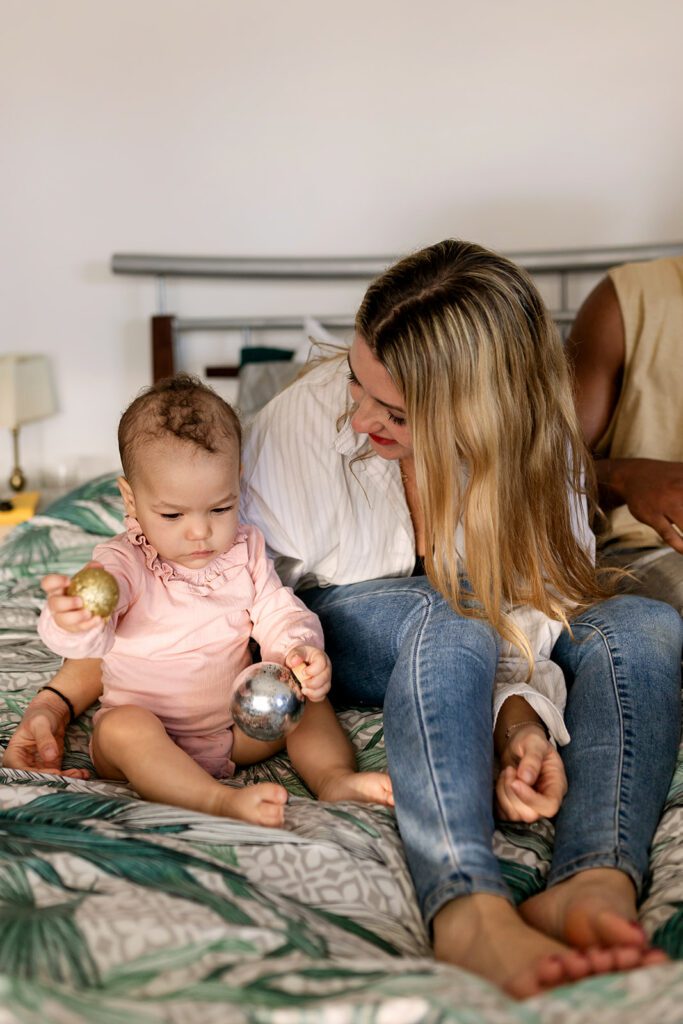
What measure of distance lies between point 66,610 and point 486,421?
0.60 metres

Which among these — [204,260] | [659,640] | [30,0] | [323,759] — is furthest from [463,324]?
[30,0]

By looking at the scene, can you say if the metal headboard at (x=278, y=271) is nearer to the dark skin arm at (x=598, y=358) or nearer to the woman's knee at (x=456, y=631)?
the dark skin arm at (x=598, y=358)

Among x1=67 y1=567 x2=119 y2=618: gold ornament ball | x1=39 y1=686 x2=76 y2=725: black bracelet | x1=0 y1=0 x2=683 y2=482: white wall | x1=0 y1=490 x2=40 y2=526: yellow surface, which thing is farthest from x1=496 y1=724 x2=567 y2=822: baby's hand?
x1=0 y1=0 x2=683 y2=482: white wall

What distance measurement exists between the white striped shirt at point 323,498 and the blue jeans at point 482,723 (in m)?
0.08

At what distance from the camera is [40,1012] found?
689 mm

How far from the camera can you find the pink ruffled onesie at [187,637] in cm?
136

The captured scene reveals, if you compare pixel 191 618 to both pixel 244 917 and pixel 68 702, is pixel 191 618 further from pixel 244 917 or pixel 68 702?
pixel 244 917

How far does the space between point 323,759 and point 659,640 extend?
476mm

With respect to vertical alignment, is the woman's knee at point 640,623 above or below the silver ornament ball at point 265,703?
above

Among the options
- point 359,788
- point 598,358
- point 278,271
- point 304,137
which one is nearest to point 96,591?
point 359,788

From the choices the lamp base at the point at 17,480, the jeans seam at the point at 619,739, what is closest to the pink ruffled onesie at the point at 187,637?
the jeans seam at the point at 619,739

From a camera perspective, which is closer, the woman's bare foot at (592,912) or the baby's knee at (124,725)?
the woman's bare foot at (592,912)

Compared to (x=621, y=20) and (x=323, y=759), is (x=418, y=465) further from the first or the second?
Answer: (x=621, y=20)

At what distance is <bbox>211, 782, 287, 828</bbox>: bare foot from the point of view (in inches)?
44.4
